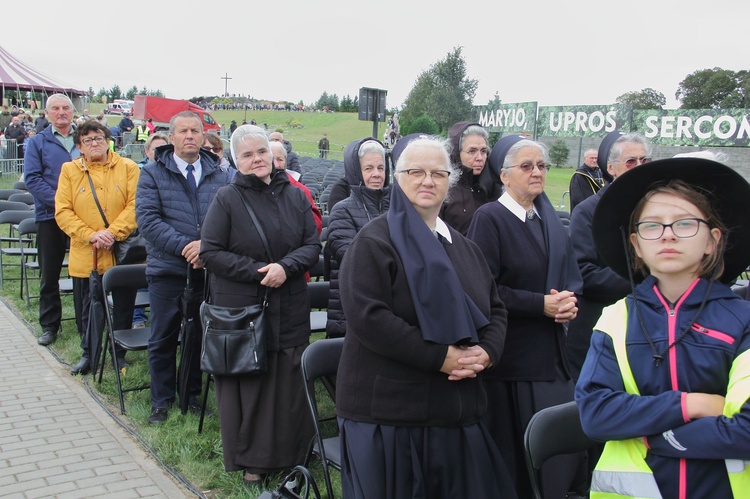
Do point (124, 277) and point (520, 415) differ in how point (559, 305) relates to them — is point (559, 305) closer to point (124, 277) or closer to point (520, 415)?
point (520, 415)

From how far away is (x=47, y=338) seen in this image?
6617mm

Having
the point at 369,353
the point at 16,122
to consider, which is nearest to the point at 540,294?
the point at 369,353

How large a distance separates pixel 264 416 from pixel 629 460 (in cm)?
252

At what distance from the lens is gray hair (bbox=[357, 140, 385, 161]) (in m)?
4.56

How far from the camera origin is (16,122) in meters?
21.1

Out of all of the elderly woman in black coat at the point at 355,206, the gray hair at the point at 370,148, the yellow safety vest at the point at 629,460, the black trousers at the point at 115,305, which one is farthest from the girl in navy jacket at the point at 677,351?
the black trousers at the point at 115,305

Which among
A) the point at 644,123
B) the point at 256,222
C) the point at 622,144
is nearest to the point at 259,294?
the point at 256,222

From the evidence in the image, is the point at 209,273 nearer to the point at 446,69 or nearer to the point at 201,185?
the point at 201,185

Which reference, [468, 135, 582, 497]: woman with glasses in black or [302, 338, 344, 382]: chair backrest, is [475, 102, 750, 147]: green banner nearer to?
[468, 135, 582, 497]: woman with glasses in black

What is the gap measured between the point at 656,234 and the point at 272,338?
256 cm

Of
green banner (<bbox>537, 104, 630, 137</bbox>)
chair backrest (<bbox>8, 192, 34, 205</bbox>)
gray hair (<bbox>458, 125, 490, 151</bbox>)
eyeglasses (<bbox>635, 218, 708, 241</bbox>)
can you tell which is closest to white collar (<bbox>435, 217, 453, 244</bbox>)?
eyeglasses (<bbox>635, 218, 708, 241</bbox>)

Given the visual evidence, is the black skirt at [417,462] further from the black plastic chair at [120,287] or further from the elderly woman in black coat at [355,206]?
the black plastic chair at [120,287]

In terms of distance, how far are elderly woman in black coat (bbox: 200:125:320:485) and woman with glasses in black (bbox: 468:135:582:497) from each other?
124 cm

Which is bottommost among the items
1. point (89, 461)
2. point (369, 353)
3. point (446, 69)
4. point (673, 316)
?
point (89, 461)
